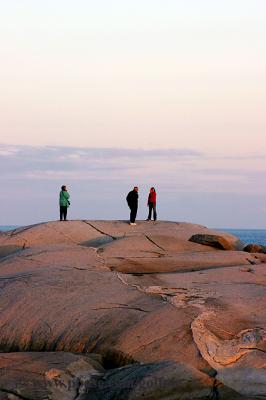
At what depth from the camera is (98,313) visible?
1529cm

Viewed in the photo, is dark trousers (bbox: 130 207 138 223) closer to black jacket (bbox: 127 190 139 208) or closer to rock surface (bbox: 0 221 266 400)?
black jacket (bbox: 127 190 139 208)

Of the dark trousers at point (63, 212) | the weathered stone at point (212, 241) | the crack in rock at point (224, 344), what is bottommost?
the crack in rock at point (224, 344)

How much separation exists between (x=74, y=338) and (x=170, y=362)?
284 centimetres

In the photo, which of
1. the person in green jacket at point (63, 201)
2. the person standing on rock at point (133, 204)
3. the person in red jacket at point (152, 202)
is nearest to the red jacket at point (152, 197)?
the person in red jacket at point (152, 202)

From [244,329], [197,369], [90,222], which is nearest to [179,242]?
[90,222]

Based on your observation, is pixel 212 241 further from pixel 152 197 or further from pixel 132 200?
pixel 152 197

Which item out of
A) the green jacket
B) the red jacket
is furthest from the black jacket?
the green jacket

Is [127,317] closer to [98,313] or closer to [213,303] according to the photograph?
[98,313]

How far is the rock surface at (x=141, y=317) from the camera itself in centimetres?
1253

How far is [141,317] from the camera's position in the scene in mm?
14805

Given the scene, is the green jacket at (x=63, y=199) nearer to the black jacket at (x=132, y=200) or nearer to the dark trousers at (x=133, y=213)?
the black jacket at (x=132, y=200)

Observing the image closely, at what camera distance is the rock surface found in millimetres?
12531

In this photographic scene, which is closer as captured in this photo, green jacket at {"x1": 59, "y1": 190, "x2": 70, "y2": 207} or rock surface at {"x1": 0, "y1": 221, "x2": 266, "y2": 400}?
rock surface at {"x1": 0, "y1": 221, "x2": 266, "y2": 400}

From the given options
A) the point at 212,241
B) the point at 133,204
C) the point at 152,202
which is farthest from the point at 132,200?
the point at 212,241
